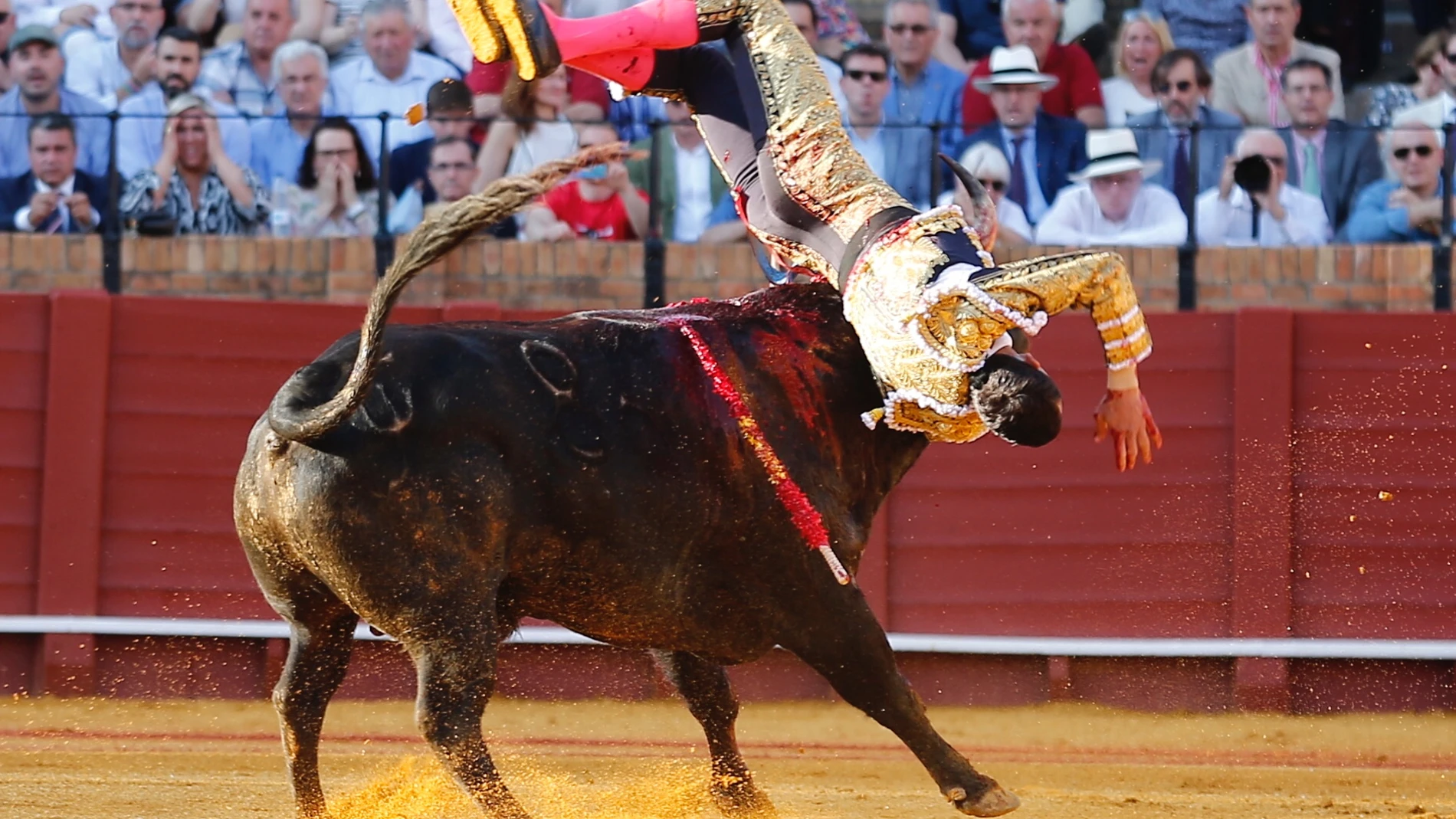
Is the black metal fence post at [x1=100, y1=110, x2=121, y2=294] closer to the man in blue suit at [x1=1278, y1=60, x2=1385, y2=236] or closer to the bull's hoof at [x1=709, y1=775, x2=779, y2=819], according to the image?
the bull's hoof at [x1=709, y1=775, x2=779, y2=819]

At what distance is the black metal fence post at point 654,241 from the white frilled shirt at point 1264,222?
211 cm

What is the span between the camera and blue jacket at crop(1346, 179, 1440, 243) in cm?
768

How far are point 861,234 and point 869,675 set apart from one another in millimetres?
900

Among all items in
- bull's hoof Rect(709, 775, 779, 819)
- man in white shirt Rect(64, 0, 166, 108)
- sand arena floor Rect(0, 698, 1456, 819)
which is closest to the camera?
bull's hoof Rect(709, 775, 779, 819)

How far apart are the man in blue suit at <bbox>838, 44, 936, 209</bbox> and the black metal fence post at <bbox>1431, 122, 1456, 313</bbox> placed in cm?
193

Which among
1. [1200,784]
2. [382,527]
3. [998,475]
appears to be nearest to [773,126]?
[382,527]

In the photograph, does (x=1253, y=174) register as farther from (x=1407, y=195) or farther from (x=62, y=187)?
(x=62, y=187)

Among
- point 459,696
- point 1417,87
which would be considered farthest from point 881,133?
point 459,696

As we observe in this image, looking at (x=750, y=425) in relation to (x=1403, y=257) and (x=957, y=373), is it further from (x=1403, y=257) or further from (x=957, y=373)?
(x=1403, y=257)

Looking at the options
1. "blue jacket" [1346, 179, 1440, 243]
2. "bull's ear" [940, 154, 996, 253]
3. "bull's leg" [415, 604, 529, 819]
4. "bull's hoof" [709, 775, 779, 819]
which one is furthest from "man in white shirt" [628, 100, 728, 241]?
"bull's leg" [415, 604, 529, 819]

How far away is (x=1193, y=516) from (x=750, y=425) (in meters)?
3.70

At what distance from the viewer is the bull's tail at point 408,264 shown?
3.52 meters

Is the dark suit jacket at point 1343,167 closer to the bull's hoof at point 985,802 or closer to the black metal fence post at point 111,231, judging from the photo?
the bull's hoof at point 985,802

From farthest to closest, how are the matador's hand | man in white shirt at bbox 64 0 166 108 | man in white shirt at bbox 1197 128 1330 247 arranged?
1. man in white shirt at bbox 64 0 166 108
2. man in white shirt at bbox 1197 128 1330 247
3. the matador's hand
